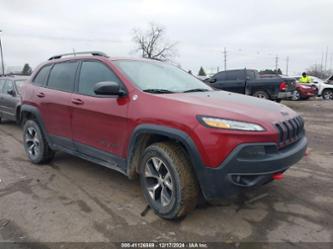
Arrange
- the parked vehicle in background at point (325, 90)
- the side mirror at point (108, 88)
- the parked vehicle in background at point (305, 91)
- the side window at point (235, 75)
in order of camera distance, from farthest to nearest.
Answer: the parked vehicle in background at point (325, 90) → the parked vehicle in background at point (305, 91) → the side window at point (235, 75) → the side mirror at point (108, 88)

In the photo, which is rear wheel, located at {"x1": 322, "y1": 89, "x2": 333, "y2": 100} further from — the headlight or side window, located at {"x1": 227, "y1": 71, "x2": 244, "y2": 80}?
the headlight

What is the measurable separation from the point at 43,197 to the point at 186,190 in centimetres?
207

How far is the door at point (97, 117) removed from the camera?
147 inches

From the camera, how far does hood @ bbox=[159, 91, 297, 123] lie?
3.02 meters

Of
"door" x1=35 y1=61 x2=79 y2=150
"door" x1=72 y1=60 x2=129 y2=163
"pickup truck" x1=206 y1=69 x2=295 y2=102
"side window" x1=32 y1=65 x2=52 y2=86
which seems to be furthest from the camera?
"pickup truck" x1=206 y1=69 x2=295 y2=102

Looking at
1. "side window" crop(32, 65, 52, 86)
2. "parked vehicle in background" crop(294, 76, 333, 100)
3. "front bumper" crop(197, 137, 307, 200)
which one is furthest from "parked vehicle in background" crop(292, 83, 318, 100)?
"front bumper" crop(197, 137, 307, 200)

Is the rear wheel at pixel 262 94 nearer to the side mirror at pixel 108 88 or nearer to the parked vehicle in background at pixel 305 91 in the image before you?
the parked vehicle in background at pixel 305 91

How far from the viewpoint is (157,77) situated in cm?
409

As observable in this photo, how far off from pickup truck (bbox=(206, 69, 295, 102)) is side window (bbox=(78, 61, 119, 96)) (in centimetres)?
948

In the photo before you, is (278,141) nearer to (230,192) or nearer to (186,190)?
(230,192)

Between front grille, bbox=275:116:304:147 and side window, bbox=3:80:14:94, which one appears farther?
side window, bbox=3:80:14:94

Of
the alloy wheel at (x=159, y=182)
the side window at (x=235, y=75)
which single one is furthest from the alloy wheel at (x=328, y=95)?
the alloy wheel at (x=159, y=182)

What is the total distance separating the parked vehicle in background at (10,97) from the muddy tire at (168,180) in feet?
20.6

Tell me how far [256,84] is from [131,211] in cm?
1186
